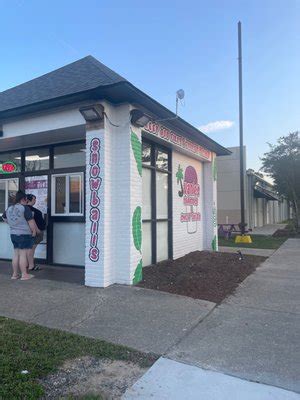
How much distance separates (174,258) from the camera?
31.5 feet

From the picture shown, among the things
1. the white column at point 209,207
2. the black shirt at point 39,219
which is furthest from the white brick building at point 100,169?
the white column at point 209,207

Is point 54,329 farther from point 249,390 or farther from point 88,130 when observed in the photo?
point 88,130

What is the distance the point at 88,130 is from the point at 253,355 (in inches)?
188

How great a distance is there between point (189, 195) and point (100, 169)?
471cm

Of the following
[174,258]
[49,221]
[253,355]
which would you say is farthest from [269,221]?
[253,355]

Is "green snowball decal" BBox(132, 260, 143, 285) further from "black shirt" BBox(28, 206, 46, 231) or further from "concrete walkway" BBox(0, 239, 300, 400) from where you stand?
"black shirt" BBox(28, 206, 46, 231)

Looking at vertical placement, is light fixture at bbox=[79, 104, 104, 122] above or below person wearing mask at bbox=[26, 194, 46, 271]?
above

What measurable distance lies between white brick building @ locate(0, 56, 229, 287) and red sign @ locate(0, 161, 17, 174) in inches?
1.2

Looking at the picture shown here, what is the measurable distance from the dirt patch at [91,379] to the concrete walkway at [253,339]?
62 centimetres

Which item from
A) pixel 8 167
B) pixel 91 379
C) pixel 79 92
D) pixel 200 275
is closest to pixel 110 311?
pixel 91 379

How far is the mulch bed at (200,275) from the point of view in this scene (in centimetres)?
660

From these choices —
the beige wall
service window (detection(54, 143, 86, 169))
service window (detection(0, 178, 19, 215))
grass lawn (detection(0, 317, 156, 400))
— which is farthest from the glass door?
the beige wall

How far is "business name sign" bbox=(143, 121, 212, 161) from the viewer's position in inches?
309

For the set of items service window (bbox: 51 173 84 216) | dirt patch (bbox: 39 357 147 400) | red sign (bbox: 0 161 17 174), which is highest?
red sign (bbox: 0 161 17 174)
